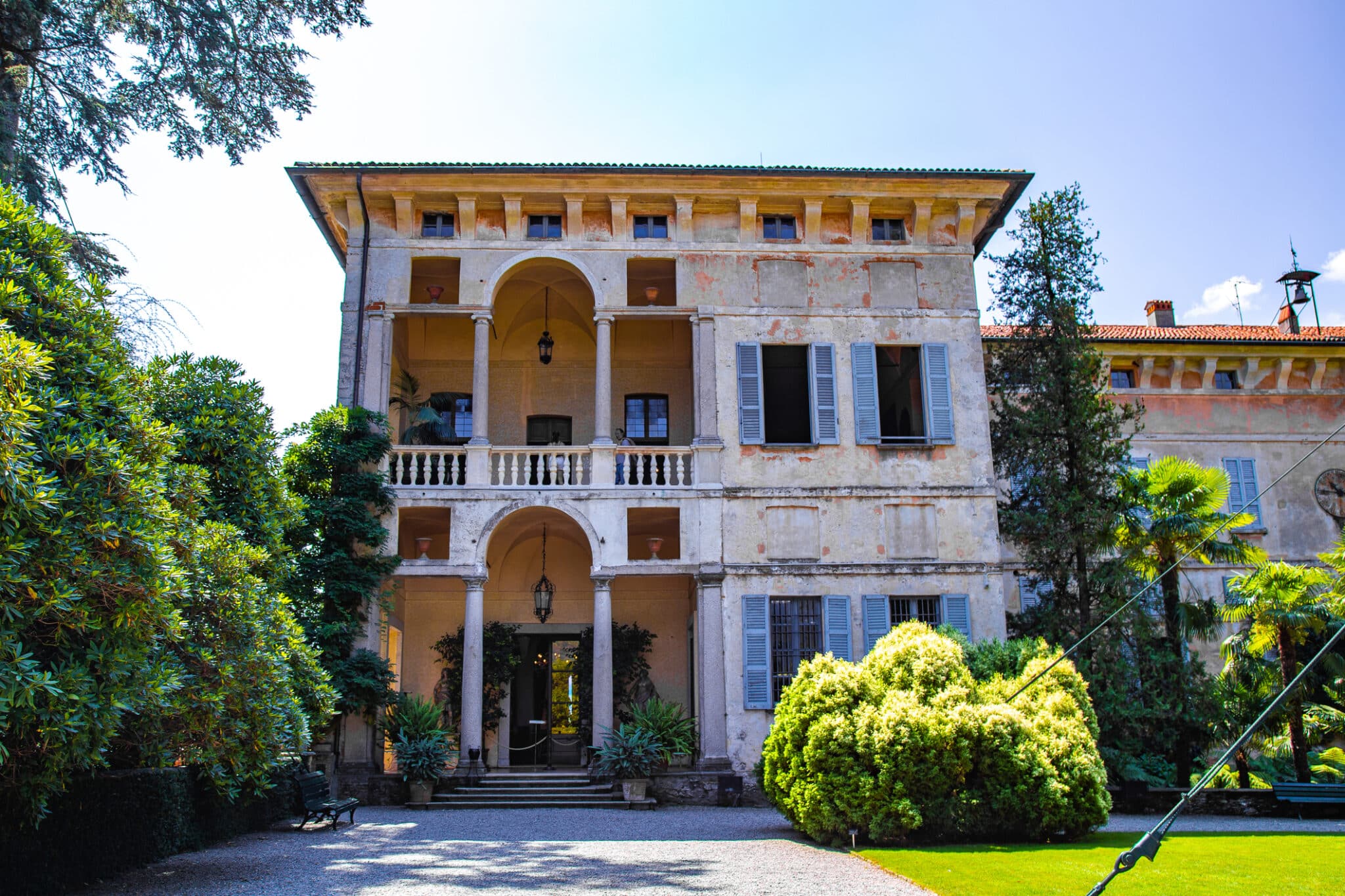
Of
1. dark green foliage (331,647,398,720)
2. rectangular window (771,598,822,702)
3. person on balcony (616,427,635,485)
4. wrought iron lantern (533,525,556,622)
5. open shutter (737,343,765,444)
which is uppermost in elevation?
open shutter (737,343,765,444)

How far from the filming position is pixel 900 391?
22562mm

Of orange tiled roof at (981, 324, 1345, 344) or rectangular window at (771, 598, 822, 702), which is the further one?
orange tiled roof at (981, 324, 1345, 344)

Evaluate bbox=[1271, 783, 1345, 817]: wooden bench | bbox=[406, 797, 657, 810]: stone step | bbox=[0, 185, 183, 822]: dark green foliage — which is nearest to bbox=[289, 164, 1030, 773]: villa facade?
bbox=[406, 797, 657, 810]: stone step

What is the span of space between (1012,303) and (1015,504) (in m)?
4.12

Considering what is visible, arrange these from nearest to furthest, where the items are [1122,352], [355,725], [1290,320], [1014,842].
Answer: [1014,842], [355,725], [1122,352], [1290,320]

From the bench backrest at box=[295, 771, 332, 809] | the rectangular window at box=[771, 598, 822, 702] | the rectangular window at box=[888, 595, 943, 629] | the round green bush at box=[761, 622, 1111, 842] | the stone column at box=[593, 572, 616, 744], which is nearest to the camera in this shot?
the round green bush at box=[761, 622, 1111, 842]

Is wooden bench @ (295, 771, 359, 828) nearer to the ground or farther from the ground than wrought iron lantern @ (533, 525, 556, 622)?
nearer to the ground

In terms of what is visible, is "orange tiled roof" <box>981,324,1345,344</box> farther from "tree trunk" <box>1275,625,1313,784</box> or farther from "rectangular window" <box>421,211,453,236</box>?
"rectangular window" <box>421,211,453,236</box>

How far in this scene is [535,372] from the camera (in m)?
23.4

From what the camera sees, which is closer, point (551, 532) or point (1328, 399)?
point (551, 532)

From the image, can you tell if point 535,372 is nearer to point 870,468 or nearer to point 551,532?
point 551,532

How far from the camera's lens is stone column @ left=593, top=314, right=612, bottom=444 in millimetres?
→ 19844

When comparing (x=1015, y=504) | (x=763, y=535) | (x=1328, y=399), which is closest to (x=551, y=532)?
(x=763, y=535)

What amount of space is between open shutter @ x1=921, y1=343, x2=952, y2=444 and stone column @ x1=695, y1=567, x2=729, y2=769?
5020 millimetres
